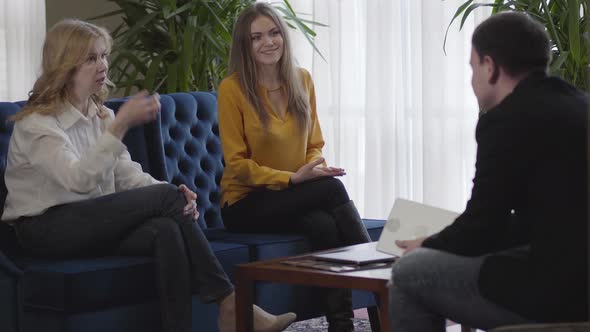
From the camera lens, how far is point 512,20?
2148mm

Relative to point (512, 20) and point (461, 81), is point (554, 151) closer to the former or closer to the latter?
point (512, 20)

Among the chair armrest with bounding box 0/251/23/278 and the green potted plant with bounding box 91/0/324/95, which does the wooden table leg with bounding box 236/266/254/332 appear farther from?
the green potted plant with bounding box 91/0/324/95

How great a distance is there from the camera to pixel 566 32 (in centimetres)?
376

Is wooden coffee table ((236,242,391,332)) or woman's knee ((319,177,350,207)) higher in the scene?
woman's knee ((319,177,350,207))

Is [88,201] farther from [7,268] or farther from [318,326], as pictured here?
[318,326]

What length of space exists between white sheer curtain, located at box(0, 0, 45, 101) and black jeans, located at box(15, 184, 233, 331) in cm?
247

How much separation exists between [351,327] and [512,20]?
56.3 inches

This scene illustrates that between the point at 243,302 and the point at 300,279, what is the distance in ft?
0.90

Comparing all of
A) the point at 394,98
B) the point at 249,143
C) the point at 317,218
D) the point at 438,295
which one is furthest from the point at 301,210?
the point at 394,98

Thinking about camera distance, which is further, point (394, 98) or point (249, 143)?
point (394, 98)

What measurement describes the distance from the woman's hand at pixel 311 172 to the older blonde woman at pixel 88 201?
0.49m

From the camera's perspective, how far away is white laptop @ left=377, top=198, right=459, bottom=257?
2523 millimetres

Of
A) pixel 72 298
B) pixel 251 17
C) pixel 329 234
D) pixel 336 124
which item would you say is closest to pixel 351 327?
pixel 329 234

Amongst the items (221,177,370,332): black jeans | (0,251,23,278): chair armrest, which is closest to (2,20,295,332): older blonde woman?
(221,177,370,332): black jeans
